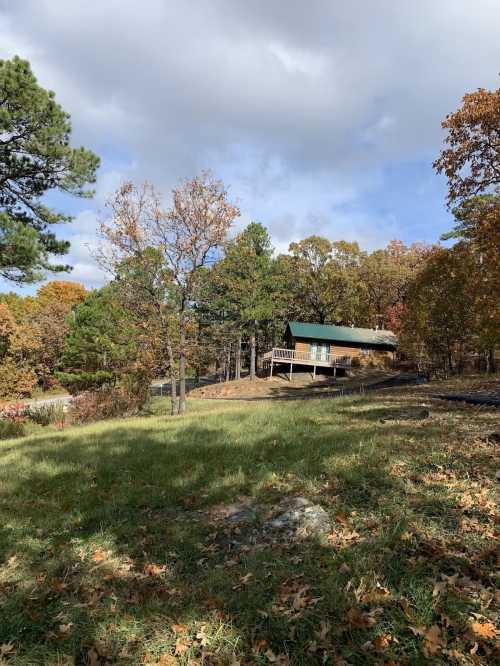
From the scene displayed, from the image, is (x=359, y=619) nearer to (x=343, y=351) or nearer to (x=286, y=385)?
(x=286, y=385)

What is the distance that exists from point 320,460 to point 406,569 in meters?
3.12

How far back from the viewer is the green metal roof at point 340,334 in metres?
41.4

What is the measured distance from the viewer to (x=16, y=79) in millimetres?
13555

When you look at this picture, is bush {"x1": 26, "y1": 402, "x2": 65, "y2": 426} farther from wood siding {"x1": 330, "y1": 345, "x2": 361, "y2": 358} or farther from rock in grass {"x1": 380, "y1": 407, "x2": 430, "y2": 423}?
wood siding {"x1": 330, "y1": 345, "x2": 361, "y2": 358}

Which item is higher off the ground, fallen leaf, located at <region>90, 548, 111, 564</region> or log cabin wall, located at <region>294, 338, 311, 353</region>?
log cabin wall, located at <region>294, 338, 311, 353</region>

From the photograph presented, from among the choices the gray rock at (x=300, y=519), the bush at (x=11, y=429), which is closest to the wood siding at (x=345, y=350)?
the bush at (x=11, y=429)

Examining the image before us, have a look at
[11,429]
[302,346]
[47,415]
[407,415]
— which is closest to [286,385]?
[302,346]

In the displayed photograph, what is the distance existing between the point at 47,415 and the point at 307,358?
26.3 metres

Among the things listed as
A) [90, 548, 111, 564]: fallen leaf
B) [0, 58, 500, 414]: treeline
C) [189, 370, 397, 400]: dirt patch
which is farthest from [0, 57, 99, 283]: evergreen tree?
[189, 370, 397, 400]: dirt patch

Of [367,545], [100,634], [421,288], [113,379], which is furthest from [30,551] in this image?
[113,379]

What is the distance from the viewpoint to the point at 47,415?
20.3 metres

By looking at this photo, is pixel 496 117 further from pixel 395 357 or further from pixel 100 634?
pixel 395 357

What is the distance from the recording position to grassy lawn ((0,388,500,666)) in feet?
10.6

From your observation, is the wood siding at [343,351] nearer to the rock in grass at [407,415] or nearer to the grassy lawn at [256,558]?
the rock in grass at [407,415]
